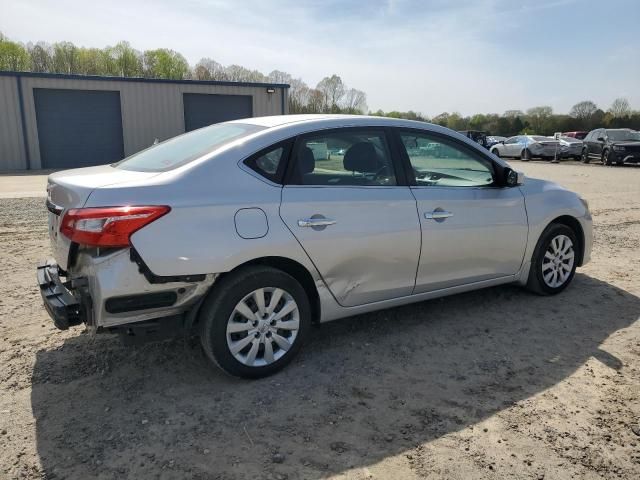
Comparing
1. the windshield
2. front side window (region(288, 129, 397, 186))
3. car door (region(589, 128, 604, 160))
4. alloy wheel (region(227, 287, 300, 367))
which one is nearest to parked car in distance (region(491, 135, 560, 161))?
car door (region(589, 128, 604, 160))

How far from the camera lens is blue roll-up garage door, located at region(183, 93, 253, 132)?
73.3ft

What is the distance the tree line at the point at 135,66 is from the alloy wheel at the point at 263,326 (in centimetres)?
4791

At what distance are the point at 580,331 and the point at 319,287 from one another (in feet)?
7.24

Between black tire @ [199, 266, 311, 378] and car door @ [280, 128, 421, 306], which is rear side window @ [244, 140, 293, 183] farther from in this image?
black tire @ [199, 266, 311, 378]

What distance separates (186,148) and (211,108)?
20.3 meters

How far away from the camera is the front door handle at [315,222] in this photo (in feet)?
10.7

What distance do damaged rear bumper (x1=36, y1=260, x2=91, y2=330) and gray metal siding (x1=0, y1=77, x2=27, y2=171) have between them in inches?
770

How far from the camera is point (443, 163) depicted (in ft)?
13.7

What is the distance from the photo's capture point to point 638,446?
8.60ft

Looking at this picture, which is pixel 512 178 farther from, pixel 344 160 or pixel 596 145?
pixel 596 145

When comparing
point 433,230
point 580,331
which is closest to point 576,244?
point 580,331

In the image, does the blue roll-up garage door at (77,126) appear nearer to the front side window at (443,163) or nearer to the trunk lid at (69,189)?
the trunk lid at (69,189)

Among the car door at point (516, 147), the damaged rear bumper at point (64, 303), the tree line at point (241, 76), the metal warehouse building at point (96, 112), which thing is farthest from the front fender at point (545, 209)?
the tree line at point (241, 76)

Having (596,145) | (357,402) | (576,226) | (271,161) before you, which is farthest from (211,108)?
(357,402)
